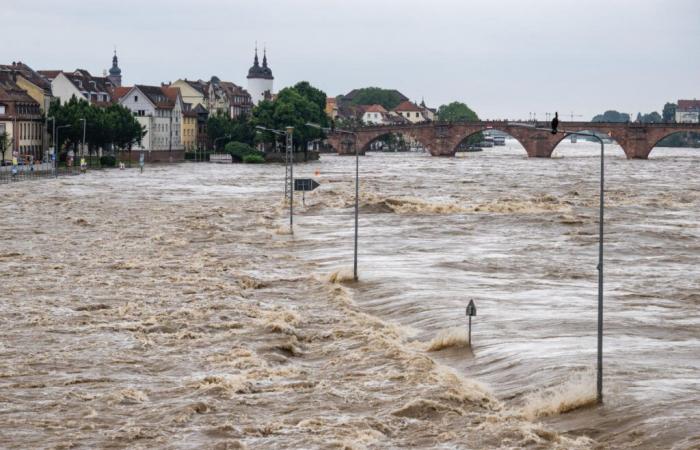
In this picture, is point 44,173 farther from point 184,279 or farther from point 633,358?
point 633,358

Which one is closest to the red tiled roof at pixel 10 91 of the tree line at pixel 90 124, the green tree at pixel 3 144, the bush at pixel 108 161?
the tree line at pixel 90 124

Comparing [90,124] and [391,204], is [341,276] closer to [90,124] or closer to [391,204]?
[391,204]

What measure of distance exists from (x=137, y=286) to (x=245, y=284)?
4.85 meters

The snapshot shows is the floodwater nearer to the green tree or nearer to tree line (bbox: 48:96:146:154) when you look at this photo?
the green tree

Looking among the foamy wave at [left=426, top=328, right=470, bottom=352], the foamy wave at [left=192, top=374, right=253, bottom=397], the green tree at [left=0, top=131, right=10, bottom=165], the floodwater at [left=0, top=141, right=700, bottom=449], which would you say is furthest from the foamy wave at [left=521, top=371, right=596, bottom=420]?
the green tree at [left=0, top=131, right=10, bottom=165]

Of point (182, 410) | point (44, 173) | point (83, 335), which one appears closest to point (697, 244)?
point (83, 335)

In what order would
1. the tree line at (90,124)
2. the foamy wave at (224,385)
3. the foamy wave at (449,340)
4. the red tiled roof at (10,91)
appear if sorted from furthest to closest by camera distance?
1. the tree line at (90,124)
2. the red tiled roof at (10,91)
3. the foamy wave at (449,340)
4. the foamy wave at (224,385)

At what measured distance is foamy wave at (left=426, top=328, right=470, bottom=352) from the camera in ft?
152

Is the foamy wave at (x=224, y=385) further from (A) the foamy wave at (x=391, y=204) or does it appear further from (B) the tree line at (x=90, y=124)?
(B) the tree line at (x=90, y=124)

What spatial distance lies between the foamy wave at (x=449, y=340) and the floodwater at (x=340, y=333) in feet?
0.35

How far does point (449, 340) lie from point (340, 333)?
14.9ft

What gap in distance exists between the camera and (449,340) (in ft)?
152

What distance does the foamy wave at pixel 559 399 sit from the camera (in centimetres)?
3625

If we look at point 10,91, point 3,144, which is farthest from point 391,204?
point 10,91
